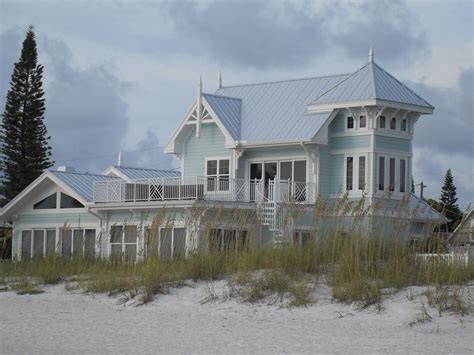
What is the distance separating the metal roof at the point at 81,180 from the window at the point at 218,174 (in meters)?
5.26

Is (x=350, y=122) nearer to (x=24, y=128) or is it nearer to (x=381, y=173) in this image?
(x=381, y=173)

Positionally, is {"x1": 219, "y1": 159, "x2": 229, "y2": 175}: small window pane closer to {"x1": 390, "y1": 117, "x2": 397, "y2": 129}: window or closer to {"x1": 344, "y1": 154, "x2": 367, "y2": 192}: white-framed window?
{"x1": 344, "y1": 154, "x2": 367, "y2": 192}: white-framed window

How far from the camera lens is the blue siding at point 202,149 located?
40625 millimetres

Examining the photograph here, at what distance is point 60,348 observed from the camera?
13578mm

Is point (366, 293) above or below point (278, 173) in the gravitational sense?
below

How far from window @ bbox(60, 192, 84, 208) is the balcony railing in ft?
9.71

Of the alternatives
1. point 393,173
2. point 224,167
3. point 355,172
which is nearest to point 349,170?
point 355,172

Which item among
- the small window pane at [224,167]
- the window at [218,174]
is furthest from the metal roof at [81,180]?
the small window pane at [224,167]

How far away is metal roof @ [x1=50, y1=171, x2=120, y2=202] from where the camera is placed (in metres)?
41.8

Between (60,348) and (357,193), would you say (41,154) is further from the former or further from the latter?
(60,348)

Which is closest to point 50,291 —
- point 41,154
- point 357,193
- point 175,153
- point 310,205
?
point 310,205

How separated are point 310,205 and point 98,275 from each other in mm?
17128

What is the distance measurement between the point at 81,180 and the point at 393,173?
14014 mm

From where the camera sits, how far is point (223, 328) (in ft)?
48.1
